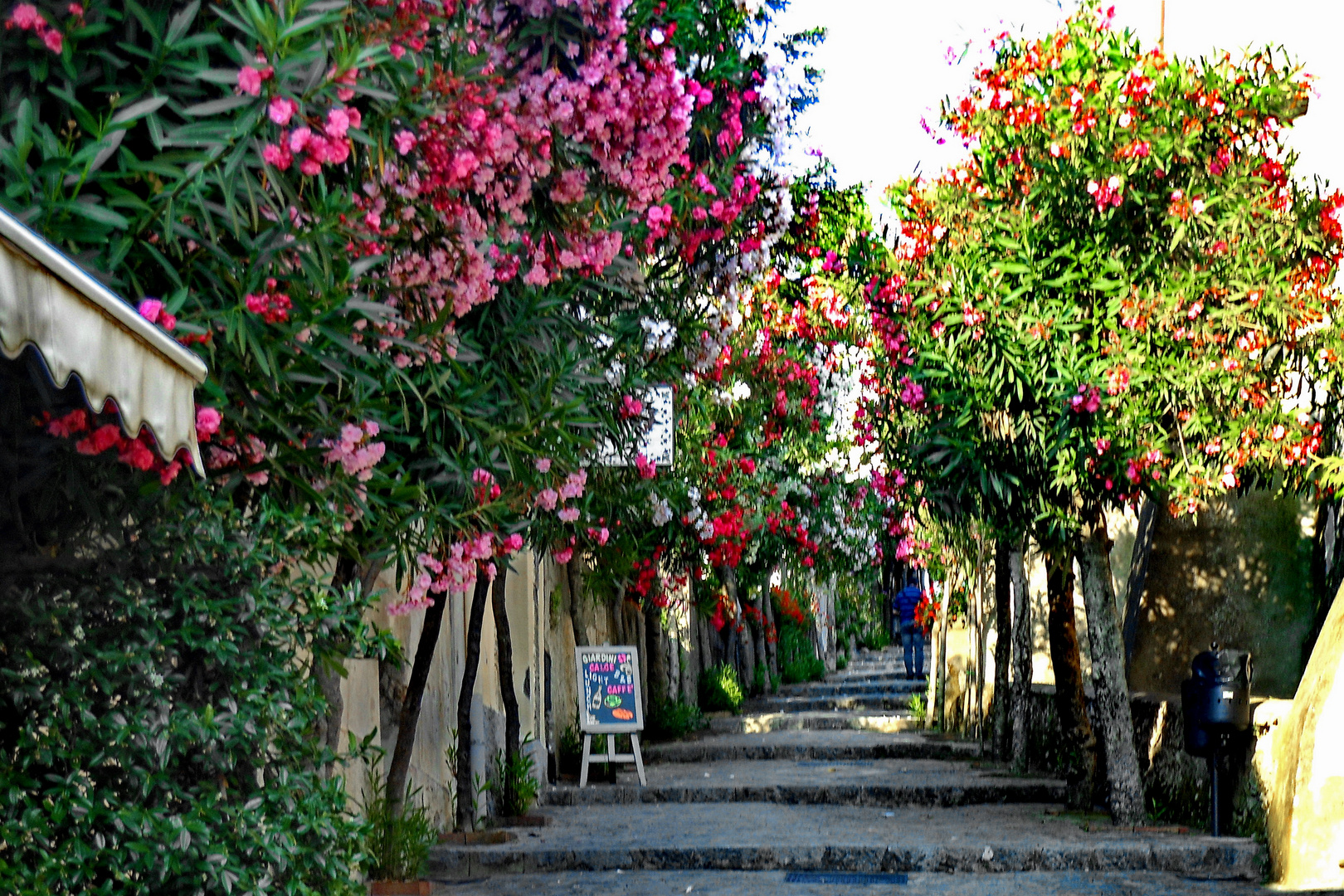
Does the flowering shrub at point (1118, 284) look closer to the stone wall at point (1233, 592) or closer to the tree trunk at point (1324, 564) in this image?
the tree trunk at point (1324, 564)

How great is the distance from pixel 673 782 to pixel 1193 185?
7.99 meters

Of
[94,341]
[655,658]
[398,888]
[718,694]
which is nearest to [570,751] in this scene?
[655,658]

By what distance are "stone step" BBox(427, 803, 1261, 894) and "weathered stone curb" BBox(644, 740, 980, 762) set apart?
665cm

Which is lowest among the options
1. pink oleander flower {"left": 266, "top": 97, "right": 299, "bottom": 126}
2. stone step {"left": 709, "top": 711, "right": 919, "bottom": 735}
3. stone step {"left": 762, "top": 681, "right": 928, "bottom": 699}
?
stone step {"left": 709, "top": 711, "right": 919, "bottom": 735}

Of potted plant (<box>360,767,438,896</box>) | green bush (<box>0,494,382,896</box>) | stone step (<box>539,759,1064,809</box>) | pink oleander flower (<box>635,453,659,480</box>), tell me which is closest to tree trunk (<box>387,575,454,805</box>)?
potted plant (<box>360,767,438,896</box>)

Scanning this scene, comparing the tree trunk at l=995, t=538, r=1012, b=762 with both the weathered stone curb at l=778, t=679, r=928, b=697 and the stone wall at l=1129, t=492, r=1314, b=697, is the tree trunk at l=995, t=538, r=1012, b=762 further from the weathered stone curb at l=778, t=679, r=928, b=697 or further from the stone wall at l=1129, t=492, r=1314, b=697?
the weathered stone curb at l=778, t=679, r=928, b=697

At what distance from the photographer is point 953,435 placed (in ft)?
39.4

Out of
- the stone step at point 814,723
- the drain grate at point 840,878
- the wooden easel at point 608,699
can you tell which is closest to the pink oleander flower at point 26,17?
the drain grate at point 840,878

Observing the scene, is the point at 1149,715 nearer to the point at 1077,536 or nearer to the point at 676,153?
the point at 1077,536

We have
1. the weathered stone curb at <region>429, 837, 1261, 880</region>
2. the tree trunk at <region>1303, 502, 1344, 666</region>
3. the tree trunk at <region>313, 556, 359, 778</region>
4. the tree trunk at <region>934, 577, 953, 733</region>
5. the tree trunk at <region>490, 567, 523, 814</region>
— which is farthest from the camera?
the tree trunk at <region>934, 577, 953, 733</region>

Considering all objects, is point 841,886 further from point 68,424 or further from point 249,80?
point 249,80

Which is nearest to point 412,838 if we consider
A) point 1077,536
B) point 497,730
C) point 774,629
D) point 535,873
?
point 535,873

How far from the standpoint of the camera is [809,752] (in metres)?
20.5

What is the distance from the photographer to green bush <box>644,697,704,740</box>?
22188 millimetres
